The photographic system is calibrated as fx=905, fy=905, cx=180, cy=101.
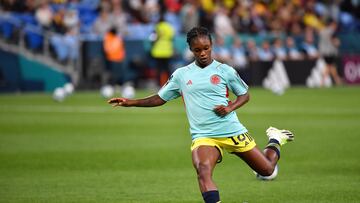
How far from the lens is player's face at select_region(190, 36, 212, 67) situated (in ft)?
31.6

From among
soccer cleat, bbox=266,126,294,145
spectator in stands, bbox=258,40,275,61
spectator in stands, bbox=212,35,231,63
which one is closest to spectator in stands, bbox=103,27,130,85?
spectator in stands, bbox=212,35,231,63

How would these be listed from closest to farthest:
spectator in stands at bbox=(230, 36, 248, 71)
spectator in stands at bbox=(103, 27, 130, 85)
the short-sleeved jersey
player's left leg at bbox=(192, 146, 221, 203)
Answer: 1. player's left leg at bbox=(192, 146, 221, 203)
2. the short-sleeved jersey
3. spectator in stands at bbox=(103, 27, 130, 85)
4. spectator in stands at bbox=(230, 36, 248, 71)

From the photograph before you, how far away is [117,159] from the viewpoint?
15.6 m

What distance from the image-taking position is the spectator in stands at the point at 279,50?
123 feet

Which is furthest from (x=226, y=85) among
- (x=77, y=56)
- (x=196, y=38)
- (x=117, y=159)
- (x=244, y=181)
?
(x=77, y=56)

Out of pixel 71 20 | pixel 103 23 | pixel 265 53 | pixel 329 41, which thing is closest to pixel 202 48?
pixel 71 20

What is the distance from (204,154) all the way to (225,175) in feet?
13.8

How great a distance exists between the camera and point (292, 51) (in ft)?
127

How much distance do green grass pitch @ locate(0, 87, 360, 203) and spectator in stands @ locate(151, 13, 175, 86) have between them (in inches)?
217

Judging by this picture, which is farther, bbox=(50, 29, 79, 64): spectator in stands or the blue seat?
bbox=(50, 29, 79, 64): spectator in stands

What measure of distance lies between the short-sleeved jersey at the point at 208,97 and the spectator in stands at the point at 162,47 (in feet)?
77.0

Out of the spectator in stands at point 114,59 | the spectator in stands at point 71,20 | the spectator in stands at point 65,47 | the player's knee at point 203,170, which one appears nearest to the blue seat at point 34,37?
the spectator in stands at point 65,47

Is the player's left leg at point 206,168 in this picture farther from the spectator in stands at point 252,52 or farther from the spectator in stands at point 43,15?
the spectator in stands at point 252,52

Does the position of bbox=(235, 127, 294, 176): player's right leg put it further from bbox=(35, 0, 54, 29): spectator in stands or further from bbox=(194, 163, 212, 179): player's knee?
bbox=(35, 0, 54, 29): spectator in stands
